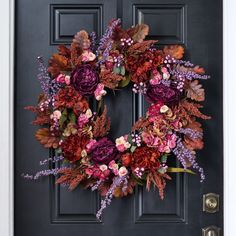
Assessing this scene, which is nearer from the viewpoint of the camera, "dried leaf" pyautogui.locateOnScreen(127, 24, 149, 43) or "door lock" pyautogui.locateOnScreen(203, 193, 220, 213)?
"dried leaf" pyautogui.locateOnScreen(127, 24, 149, 43)

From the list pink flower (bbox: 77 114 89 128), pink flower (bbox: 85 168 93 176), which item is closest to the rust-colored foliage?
pink flower (bbox: 85 168 93 176)

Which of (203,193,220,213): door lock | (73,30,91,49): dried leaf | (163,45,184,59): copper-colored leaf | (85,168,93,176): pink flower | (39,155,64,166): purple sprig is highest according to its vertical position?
(73,30,91,49): dried leaf

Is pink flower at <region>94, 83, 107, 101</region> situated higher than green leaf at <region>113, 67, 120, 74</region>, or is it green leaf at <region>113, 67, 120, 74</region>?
green leaf at <region>113, 67, 120, 74</region>

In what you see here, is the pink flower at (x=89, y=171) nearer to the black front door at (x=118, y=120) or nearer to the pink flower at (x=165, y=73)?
the black front door at (x=118, y=120)

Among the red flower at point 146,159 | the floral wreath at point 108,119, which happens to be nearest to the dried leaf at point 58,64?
the floral wreath at point 108,119

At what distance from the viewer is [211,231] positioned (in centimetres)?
191

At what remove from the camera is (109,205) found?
1903 mm

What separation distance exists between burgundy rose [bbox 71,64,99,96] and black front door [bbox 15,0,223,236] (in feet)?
0.45

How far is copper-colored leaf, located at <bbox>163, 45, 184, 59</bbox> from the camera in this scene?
1821mm

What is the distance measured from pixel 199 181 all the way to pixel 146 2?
801mm

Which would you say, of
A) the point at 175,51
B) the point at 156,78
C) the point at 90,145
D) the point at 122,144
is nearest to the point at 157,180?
the point at 122,144

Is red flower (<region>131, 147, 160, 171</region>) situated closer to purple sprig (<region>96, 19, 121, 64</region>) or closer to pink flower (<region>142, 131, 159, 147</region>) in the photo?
pink flower (<region>142, 131, 159, 147</region>)
